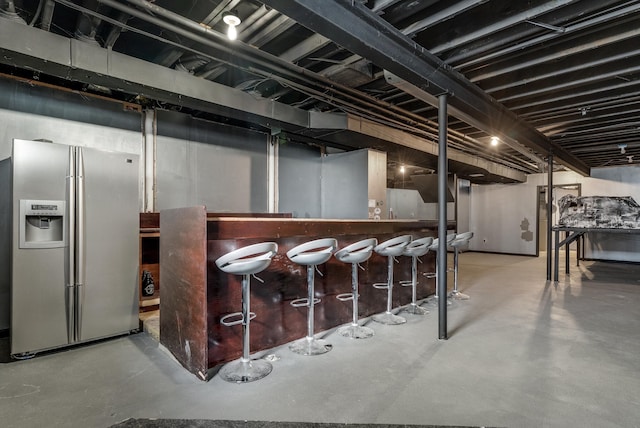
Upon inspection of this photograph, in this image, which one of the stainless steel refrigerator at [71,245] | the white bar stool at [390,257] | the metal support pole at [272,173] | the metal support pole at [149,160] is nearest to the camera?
the stainless steel refrigerator at [71,245]

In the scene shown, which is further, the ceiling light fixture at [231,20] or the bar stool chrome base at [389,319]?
the bar stool chrome base at [389,319]

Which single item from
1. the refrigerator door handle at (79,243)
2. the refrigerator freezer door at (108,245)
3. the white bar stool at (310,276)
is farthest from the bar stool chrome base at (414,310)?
the refrigerator door handle at (79,243)

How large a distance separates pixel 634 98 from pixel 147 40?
18.8 ft

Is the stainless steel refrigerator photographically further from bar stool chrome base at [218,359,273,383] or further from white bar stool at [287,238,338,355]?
white bar stool at [287,238,338,355]

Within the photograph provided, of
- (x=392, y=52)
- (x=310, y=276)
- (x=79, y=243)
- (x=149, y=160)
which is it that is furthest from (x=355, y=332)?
(x=149, y=160)

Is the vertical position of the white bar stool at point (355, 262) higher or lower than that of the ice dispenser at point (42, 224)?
lower

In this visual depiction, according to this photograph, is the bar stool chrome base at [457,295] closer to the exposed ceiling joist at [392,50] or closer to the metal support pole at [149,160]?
the exposed ceiling joist at [392,50]

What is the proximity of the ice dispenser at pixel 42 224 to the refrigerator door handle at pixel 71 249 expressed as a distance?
0.18 feet

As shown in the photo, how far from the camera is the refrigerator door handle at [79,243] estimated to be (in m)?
3.09

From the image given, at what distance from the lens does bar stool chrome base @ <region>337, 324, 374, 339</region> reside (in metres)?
3.26

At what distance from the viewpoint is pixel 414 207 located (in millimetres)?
10312

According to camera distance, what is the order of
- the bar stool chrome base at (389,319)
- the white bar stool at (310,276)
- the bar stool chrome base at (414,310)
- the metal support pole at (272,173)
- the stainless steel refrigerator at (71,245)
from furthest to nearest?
the metal support pole at (272,173) → the bar stool chrome base at (414,310) → the bar stool chrome base at (389,319) → the stainless steel refrigerator at (71,245) → the white bar stool at (310,276)

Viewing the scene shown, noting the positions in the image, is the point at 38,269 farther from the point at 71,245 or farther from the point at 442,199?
the point at 442,199

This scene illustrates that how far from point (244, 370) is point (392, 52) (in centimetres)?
268
